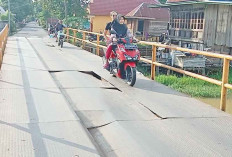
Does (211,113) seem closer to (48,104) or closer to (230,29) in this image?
(48,104)

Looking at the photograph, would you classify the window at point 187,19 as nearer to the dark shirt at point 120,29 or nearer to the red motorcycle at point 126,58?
the dark shirt at point 120,29

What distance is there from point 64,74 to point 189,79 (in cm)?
604

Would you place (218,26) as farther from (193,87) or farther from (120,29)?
(120,29)

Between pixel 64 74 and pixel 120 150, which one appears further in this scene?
pixel 64 74

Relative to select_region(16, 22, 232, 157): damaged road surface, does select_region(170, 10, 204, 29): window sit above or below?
above

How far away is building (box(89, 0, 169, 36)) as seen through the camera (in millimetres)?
36531

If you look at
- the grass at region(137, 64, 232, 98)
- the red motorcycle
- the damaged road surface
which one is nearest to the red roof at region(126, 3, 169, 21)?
the grass at region(137, 64, 232, 98)

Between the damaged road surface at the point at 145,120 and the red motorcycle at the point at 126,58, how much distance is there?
239 mm

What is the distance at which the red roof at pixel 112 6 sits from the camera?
41.9 meters

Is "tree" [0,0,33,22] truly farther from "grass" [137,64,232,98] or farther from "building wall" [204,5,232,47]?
"grass" [137,64,232,98]

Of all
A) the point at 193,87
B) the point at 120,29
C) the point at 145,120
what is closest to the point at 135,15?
the point at 193,87

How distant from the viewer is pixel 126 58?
26.2 feet

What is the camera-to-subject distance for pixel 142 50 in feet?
81.8

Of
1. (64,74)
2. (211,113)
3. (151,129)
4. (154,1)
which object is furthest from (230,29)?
(154,1)
